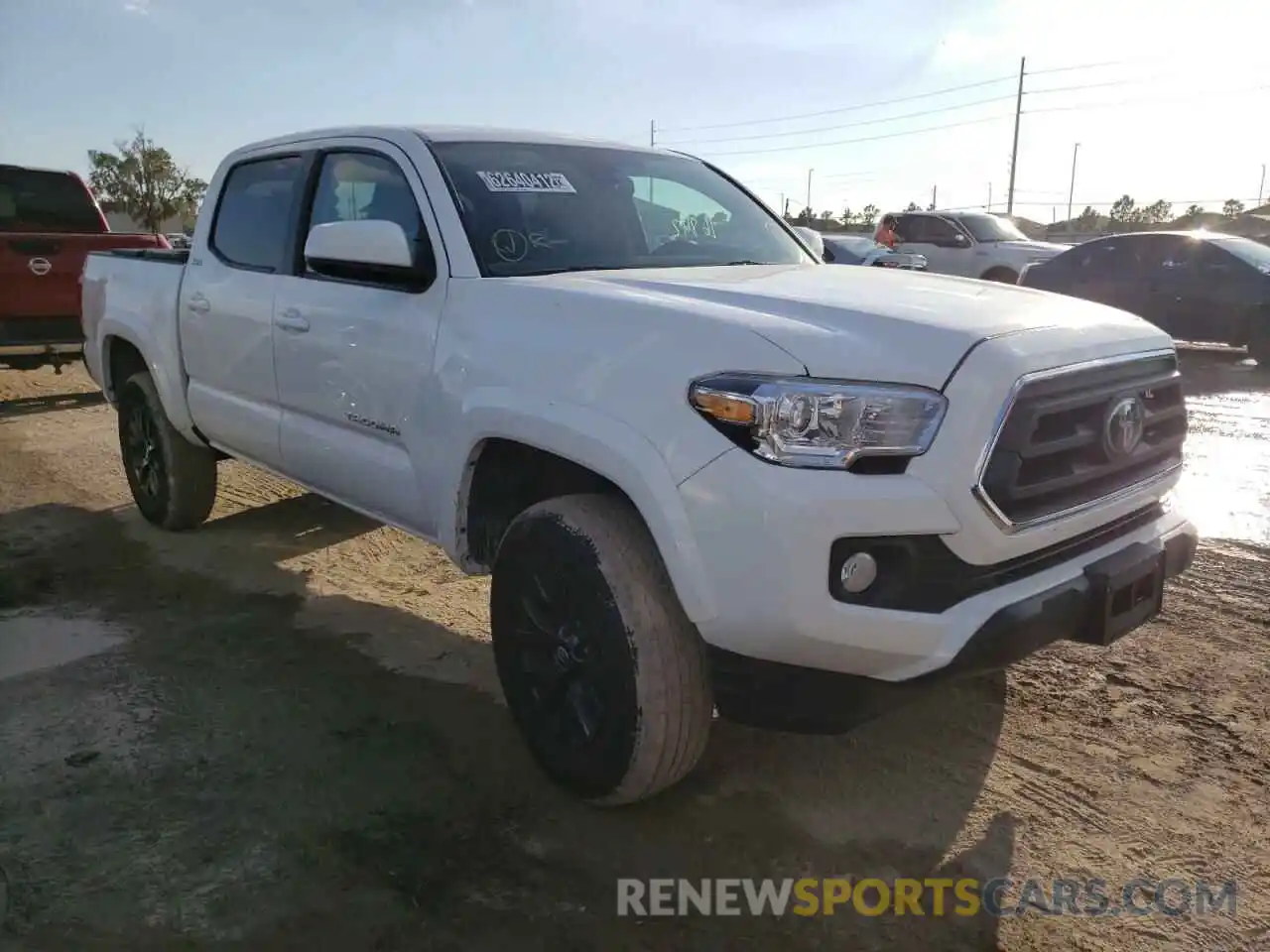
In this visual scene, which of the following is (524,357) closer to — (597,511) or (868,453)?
(597,511)

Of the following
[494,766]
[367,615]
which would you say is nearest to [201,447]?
[367,615]

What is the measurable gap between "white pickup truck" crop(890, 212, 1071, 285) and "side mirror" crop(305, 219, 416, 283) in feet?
44.3

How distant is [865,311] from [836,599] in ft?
2.39

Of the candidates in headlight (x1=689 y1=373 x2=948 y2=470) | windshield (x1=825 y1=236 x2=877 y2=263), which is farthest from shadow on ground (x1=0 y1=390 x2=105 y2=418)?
windshield (x1=825 y1=236 x2=877 y2=263)

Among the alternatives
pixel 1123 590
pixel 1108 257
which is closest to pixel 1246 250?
pixel 1108 257

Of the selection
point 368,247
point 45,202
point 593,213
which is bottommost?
point 368,247

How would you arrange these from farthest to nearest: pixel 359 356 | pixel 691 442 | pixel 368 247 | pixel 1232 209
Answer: pixel 1232 209 → pixel 359 356 → pixel 368 247 → pixel 691 442

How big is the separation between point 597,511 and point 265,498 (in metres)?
4.05

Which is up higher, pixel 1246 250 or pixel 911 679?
pixel 1246 250

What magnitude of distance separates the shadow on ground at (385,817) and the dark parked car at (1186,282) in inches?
353

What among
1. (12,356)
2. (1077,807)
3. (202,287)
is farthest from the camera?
(12,356)

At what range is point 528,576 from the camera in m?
2.73

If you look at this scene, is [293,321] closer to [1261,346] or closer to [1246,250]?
[1261,346]

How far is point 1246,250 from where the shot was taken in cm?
1101
